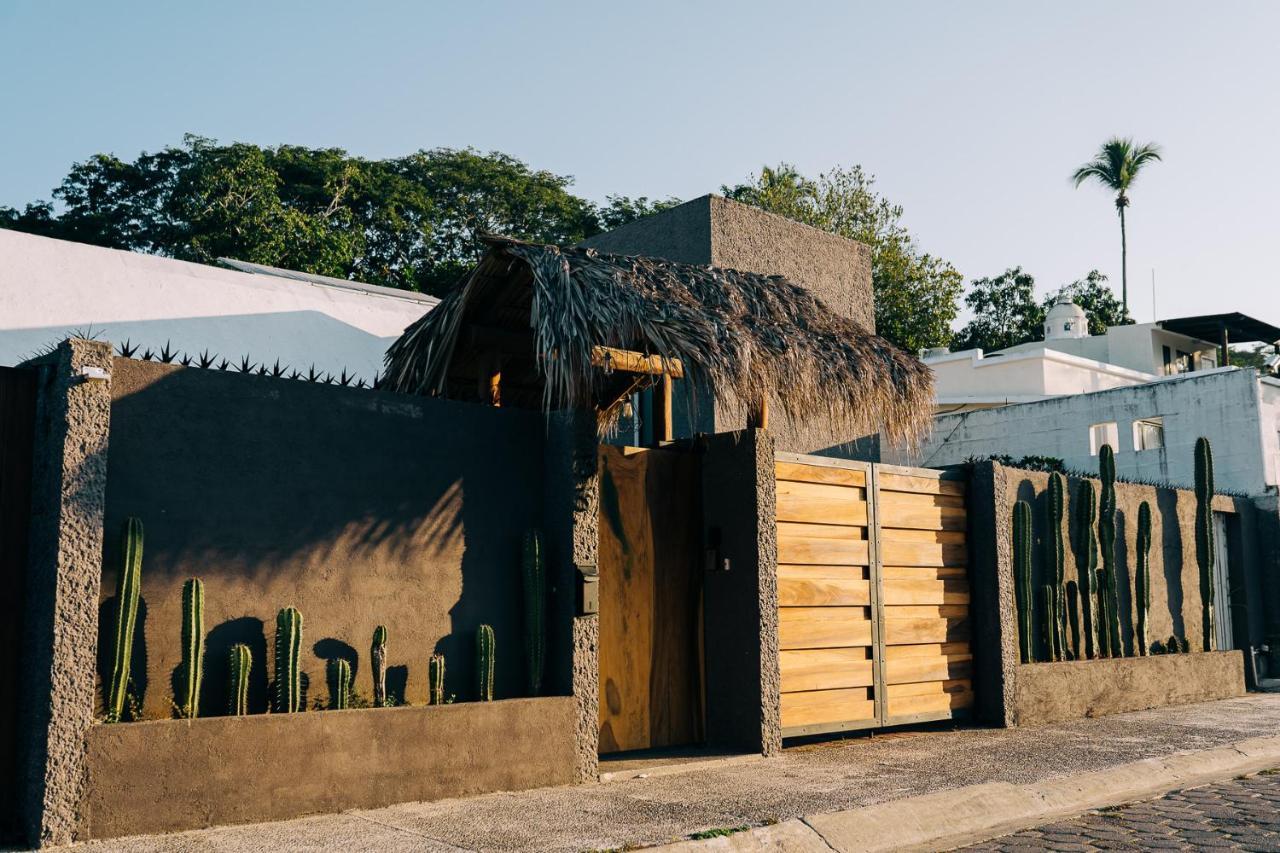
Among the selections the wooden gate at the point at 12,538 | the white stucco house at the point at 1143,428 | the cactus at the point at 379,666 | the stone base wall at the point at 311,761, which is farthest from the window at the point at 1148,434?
the wooden gate at the point at 12,538

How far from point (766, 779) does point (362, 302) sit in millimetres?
9005

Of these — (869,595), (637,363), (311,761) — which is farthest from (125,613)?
(869,595)

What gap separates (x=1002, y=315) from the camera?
45.4m

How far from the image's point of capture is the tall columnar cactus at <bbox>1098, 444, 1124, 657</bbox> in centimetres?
1220

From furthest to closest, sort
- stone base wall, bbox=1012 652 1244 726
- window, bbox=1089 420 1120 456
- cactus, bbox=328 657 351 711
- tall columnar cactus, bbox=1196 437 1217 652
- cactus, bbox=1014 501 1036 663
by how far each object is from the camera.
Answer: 1. window, bbox=1089 420 1120 456
2. tall columnar cactus, bbox=1196 437 1217 652
3. cactus, bbox=1014 501 1036 663
4. stone base wall, bbox=1012 652 1244 726
5. cactus, bbox=328 657 351 711

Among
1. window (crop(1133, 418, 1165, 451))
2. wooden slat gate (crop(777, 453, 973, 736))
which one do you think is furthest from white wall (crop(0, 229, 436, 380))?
window (crop(1133, 418, 1165, 451))

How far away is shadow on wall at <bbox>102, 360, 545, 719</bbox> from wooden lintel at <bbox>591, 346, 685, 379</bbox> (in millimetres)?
671

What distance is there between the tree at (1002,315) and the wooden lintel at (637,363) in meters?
38.5

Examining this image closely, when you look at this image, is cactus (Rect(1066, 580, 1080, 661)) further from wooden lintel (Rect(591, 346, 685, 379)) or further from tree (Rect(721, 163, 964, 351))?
tree (Rect(721, 163, 964, 351))

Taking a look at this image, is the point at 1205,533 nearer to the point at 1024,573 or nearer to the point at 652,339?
the point at 1024,573

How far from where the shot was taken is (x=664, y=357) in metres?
7.62

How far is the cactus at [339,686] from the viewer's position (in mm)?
6641

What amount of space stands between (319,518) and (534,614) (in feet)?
5.07

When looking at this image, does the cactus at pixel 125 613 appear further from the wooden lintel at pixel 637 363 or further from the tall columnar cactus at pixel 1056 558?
the tall columnar cactus at pixel 1056 558
